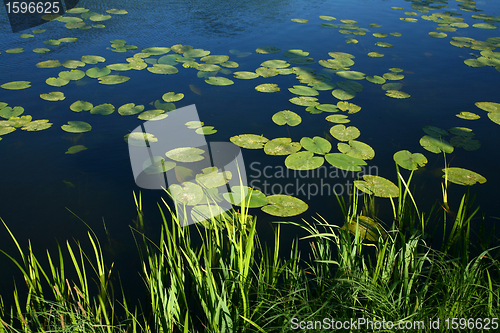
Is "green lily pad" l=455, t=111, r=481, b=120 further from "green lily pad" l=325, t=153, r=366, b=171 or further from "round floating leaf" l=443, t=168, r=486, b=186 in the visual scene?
"green lily pad" l=325, t=153, r=366, b=171

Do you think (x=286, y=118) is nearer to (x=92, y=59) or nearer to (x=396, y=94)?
(x=396, y=94)

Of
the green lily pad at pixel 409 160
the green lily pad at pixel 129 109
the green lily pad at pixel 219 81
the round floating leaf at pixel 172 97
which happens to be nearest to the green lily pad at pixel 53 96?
A: the green lily pad at pixel 129 109

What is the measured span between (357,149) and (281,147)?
20.3 inches

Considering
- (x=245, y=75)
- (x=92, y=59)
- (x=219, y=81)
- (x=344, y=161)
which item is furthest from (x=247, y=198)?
(x=92, y=59)

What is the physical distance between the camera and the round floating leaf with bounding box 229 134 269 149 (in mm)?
2266

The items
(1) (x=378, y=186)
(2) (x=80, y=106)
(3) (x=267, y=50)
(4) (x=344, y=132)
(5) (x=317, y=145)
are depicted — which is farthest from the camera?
Answer: (3) (x=267, y=50)

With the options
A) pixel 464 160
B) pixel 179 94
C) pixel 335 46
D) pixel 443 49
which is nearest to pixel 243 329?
pixel 464 160

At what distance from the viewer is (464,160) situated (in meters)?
2.16

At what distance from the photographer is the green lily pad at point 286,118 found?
250 cm

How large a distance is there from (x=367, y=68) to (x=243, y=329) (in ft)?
10.1

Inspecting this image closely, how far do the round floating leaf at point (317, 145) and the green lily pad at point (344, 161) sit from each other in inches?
2.1

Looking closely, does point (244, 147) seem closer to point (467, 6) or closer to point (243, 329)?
point (243, 329)

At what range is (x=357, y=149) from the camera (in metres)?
2.21

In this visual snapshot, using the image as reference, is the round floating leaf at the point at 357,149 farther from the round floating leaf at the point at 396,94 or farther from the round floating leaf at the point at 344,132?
the round floating leaf at the point at 396,94
